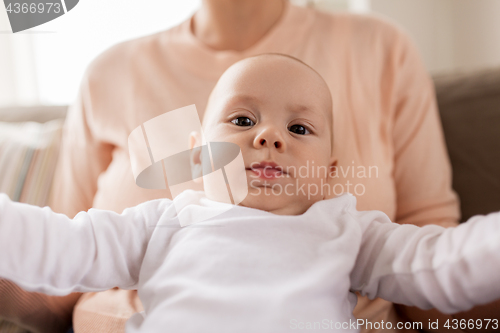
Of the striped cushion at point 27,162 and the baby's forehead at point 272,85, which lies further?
the striped cushion at point 27,162

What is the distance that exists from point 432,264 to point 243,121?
13.0 inches

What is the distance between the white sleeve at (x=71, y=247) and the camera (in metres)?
0.43

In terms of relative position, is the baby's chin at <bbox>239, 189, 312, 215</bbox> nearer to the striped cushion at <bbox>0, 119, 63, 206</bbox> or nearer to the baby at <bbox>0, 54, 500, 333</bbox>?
the baby at <bbox>0, 54, 500, 333</bbox>

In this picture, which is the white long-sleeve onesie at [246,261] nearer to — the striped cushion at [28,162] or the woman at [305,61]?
the woman at [305,61]

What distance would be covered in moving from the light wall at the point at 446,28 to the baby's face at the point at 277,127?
160 centimetres

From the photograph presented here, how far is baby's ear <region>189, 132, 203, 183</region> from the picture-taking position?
63 centimetres

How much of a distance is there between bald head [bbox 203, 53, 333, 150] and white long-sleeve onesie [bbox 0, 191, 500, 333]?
0.55 ft

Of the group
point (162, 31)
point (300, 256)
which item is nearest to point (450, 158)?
point (300, 256)

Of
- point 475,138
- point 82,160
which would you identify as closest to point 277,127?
point 82,160

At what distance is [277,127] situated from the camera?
574mm

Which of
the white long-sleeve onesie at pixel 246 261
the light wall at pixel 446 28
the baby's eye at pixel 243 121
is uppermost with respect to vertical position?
the baby's eye at pixel 243 121

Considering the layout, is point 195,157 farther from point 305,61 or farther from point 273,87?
point 305,61

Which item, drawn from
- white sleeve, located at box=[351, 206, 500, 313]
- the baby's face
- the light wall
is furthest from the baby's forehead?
the light wall

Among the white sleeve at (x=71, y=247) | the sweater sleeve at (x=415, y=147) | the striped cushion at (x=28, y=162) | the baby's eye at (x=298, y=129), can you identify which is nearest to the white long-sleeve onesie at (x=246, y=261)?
the white sleeve at (x=71, y=247)
